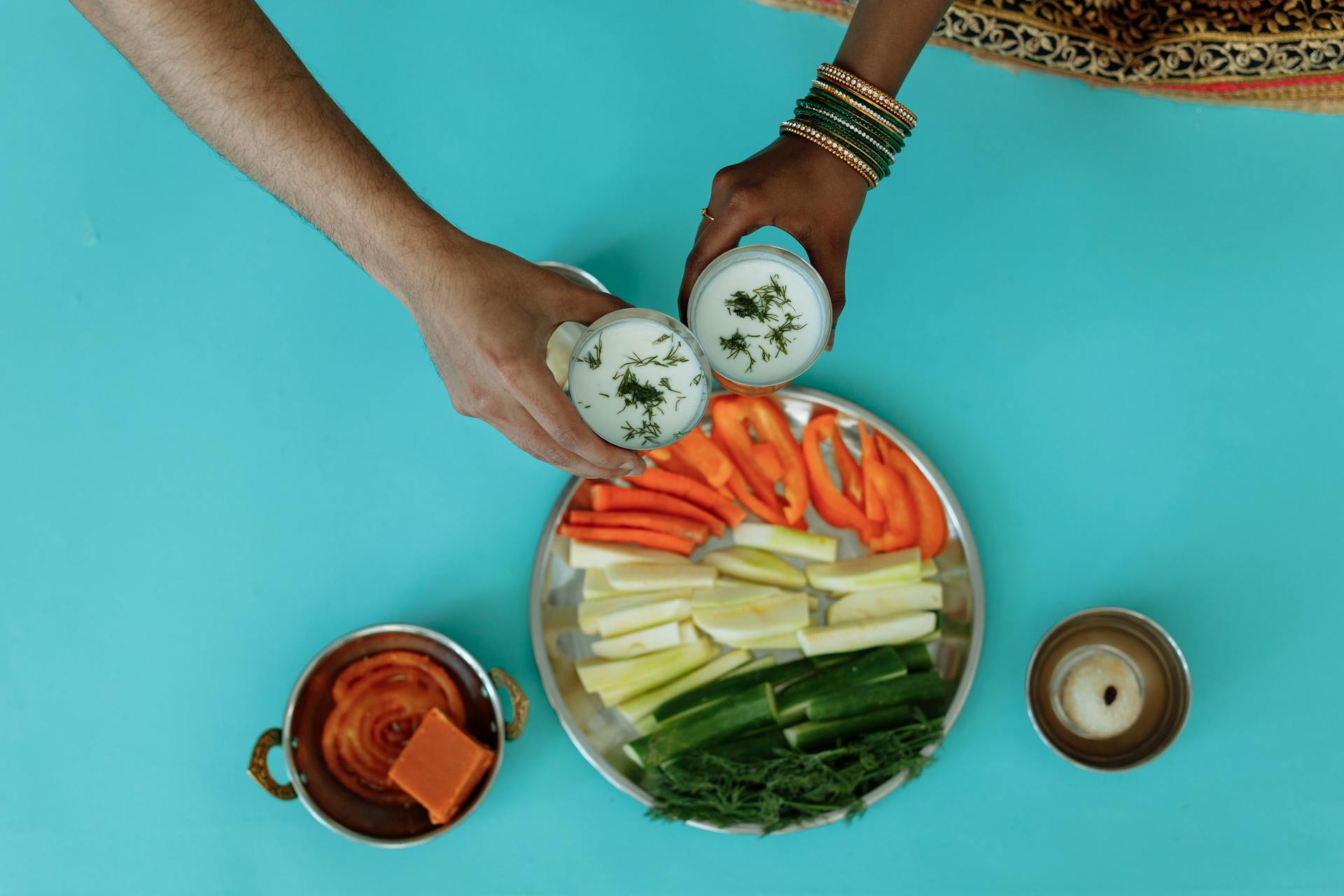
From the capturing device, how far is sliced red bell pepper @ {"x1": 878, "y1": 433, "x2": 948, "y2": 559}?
2105 millimetres

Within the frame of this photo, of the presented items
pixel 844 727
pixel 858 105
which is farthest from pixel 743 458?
pixel 858 105

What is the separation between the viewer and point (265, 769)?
190 centimetres

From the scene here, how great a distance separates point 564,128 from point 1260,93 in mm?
1773

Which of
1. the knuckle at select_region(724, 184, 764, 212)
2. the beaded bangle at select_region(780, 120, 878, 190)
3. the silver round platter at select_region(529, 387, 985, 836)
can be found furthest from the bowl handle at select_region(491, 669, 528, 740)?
the beaded bangle at select_region(780, 120, 878, 190)

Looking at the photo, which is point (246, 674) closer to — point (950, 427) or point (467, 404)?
point (467, 404)

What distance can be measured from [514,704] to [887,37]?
4.80 ft

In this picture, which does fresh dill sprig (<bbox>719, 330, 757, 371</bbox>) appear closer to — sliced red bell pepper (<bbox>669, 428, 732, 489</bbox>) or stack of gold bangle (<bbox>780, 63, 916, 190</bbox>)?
stack of gold bangle (<bbox>780, 63, 916, 190</bbox>)

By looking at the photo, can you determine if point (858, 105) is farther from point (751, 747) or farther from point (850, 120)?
point (751, 747)

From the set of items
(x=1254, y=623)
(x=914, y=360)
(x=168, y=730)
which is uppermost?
(x=914, y=360)

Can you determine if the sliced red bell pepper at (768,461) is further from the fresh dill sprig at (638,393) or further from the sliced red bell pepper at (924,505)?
the fresh dill sprig at (638,393)

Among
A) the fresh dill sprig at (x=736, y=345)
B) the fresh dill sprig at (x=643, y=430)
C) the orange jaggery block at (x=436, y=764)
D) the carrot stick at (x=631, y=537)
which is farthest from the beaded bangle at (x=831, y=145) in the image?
the orange jaggery block at (x=436, y=764)

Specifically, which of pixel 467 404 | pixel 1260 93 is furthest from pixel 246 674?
pixel 1260 93

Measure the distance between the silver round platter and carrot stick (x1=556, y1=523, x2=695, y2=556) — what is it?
4cm

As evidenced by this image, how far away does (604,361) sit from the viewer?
1443 mm
